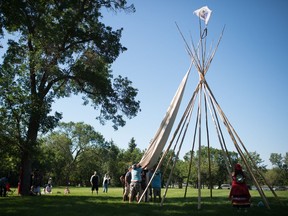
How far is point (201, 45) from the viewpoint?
42.1 ft

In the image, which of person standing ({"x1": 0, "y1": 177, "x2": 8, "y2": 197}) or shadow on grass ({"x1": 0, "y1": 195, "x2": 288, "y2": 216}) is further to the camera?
person standing ({"x1": 0, "y1": 177, "x2": 8, "y2": 197})

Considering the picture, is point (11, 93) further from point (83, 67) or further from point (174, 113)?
point (174, 113)

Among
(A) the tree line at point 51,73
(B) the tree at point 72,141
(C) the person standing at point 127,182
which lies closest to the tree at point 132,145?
(B) the tree at point 72,141

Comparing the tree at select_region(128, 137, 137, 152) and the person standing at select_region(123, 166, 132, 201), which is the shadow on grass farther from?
the tree at select_region(128, 137, 137, 152)

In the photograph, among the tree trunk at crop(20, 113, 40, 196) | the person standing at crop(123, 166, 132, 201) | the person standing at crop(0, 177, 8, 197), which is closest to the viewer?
the person standing at crop(123, 166, 132, 201)

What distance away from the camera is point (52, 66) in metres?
15.5

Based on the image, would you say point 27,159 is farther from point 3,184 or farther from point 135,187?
point 135,187

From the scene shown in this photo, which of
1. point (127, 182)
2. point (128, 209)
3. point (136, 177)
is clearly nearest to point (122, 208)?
point (128, 209)

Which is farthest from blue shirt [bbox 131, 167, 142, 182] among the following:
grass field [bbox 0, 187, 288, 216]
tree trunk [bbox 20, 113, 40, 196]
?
tree trunk [bbox 20, 113, 40, 196]

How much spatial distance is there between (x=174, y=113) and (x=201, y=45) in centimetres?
349

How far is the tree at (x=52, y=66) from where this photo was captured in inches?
596

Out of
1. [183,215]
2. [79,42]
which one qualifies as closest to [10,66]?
[79,42]

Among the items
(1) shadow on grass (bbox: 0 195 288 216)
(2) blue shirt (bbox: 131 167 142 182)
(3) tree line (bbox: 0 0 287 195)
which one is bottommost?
(1) shadow on grass (bbox: 0 195 288 216)

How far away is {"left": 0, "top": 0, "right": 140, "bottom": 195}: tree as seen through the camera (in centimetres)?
1514
